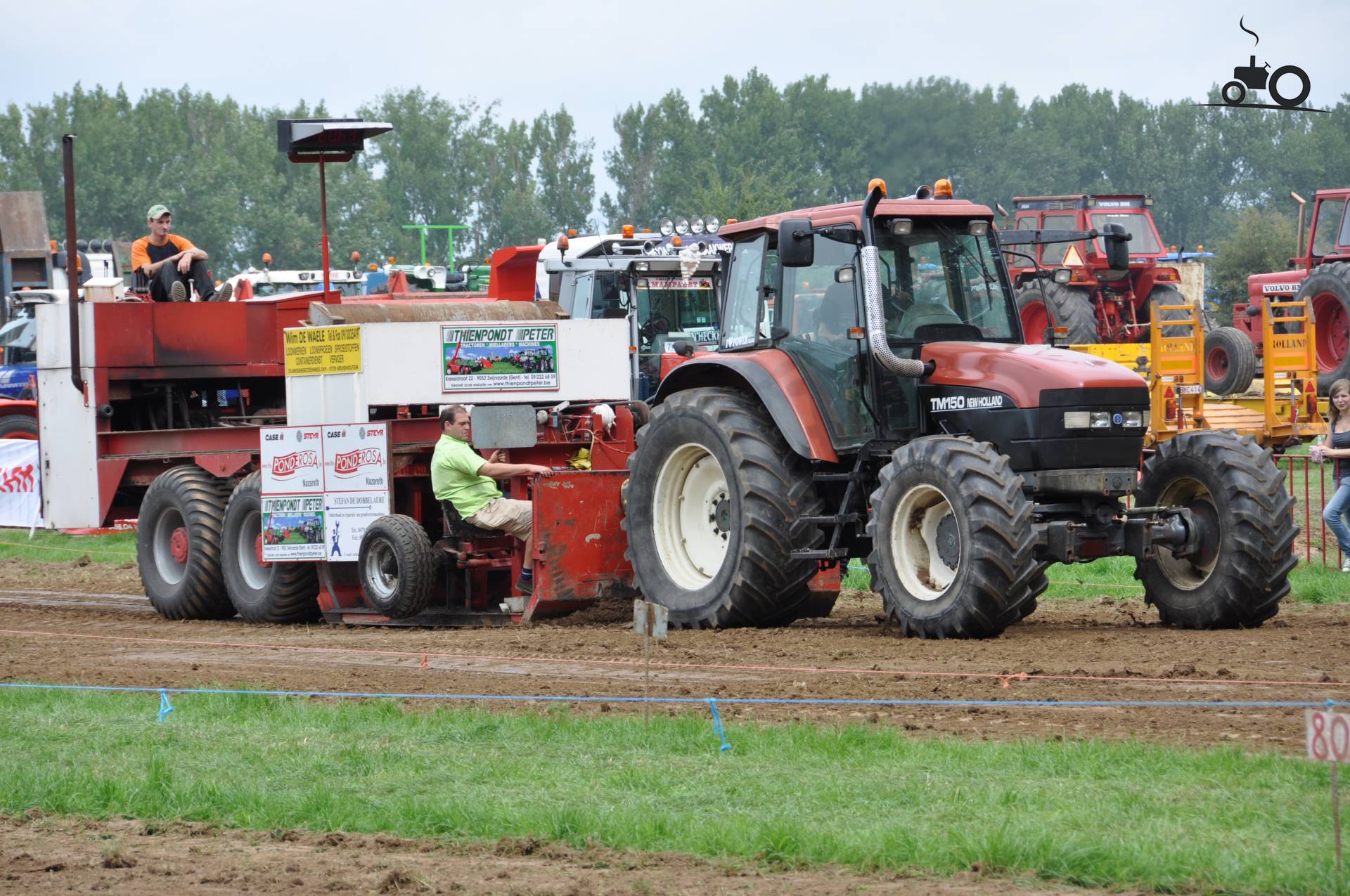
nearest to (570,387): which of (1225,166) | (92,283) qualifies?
(92,283)

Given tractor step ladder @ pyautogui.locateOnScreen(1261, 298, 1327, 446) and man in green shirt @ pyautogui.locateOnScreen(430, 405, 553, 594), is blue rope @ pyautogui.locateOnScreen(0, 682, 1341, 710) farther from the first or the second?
tractor step ladder @ pyautogui.locateOnScreen(1261, 298, 1327, 446)

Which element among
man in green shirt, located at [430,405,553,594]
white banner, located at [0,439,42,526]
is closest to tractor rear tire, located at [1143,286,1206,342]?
man in green shirt, located at [430,405,553,594]

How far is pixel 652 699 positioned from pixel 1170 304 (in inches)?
840

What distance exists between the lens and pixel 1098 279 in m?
27.5

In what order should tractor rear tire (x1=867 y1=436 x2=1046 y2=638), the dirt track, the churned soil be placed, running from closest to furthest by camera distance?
1. the churned soil
2. the dirt track
3. tractor rear tire (x1=867 y1=436 x2=1046 y2=638)

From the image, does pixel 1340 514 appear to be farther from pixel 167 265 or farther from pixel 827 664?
pixel 167 265

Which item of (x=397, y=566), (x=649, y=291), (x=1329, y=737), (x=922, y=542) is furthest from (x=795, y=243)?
(x=649, y=291)

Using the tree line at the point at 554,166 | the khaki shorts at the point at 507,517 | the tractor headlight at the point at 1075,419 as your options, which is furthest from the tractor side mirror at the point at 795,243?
the tree line at the point at 554,166

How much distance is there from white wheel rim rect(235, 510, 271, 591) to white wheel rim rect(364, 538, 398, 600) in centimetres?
136

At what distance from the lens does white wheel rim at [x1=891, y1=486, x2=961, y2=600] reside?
10031 mm

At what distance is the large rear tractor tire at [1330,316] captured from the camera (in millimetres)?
23359

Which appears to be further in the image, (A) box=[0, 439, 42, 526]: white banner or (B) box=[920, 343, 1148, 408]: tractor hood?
(A) box=[0, 439, 42, 526]: white banner

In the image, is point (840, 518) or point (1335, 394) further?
point (1335, 394)

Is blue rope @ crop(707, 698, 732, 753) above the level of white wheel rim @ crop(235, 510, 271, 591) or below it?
below
